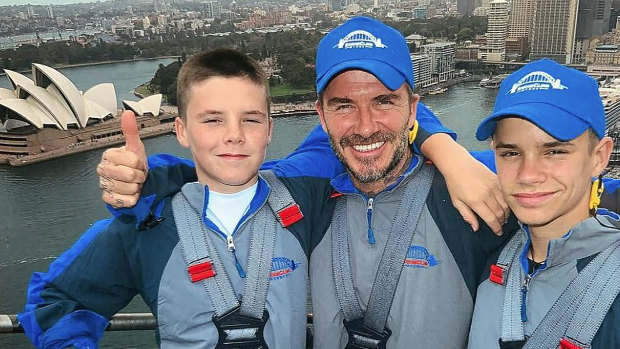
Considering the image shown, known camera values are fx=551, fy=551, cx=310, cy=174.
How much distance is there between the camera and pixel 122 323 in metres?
0.84

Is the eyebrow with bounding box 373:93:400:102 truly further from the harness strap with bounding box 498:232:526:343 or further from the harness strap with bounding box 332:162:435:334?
the harness strap with bounding box 498:232:526:343

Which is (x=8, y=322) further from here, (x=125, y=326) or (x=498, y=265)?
(x=498, y=265)

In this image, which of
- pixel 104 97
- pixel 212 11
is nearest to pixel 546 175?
pixel 104 97

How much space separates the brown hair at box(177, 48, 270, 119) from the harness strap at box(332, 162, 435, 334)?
9.9 inches

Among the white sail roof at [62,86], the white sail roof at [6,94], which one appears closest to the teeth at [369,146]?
the white sail roof at [62,86]

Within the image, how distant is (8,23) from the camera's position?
180ft

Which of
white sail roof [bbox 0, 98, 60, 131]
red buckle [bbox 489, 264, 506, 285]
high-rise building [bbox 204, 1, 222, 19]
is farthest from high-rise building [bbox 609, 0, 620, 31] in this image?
high-rise building [bbox 204, 1, 222, 19]

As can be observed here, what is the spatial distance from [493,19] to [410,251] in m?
29.6

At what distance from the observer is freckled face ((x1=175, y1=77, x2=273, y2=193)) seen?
2.64 ft

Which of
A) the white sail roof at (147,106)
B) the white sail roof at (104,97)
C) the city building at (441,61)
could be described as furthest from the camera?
the city building at (441,61)

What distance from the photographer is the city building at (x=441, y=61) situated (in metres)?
21.5

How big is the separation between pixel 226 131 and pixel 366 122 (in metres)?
0.21

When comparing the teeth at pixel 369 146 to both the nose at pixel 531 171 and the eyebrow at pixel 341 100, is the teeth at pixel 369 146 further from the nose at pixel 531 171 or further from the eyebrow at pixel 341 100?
the nose at pixel 531 171

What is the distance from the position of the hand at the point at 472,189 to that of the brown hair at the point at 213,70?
0.29 meters
